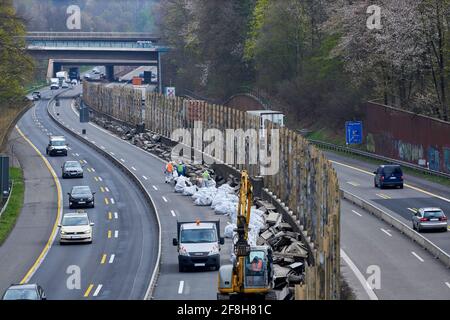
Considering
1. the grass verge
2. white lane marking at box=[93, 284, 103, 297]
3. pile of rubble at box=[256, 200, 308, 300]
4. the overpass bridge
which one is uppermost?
the overpass bridge

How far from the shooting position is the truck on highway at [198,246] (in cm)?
4728

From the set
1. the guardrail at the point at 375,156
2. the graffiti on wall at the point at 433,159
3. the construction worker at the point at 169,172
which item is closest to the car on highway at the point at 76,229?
the construction worker at the point at 169,172

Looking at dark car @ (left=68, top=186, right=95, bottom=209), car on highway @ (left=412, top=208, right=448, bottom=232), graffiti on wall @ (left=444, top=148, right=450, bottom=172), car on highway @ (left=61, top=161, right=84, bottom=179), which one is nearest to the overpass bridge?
car on highway @ (left=61, top=161, right=84, bottom=179)

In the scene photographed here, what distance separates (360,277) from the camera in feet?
147

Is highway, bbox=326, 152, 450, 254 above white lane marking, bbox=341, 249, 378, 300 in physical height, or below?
below

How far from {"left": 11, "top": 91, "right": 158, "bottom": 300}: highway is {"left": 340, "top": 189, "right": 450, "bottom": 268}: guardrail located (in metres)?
11.9

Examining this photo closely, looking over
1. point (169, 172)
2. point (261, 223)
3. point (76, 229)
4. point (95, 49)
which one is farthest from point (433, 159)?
point (95, 49)

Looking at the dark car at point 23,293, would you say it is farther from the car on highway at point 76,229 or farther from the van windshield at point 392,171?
the van windshield at point 392,171

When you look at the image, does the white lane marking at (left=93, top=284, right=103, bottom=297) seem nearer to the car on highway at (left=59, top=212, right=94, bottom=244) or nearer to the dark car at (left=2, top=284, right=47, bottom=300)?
the dark car at (left=2, top=284, right=47, bottom=300)

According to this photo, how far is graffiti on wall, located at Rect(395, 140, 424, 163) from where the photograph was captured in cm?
8497

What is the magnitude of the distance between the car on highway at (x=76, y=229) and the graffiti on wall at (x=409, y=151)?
34.4m

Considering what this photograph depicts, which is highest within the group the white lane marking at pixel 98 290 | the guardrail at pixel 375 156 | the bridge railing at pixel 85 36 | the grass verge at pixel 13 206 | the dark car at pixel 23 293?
the bridge railing at pixel 85 36

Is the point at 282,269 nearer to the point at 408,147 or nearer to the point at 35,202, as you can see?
the point at 35,202

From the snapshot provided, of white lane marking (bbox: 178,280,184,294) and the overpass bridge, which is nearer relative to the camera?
white lane marking (bbox: 178,280,184,294)
